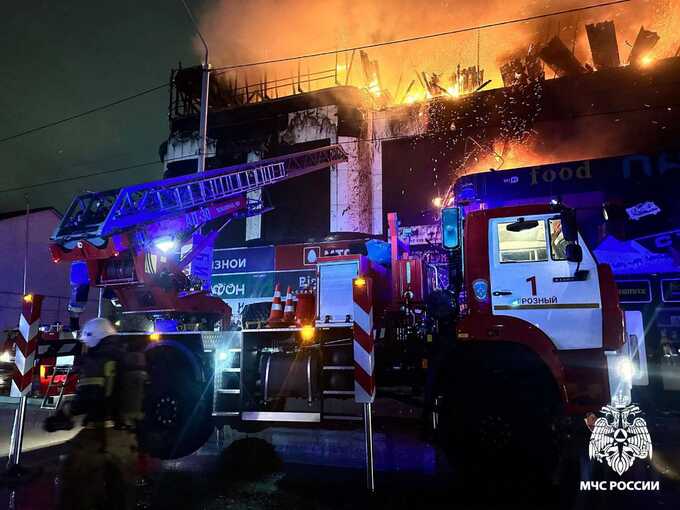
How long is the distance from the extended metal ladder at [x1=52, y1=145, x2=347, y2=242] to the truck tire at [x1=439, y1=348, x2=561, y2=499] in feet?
19.7

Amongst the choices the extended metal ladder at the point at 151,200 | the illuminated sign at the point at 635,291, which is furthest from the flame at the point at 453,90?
the illuminated sign at the point at 635,291

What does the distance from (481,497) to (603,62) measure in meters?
20.4

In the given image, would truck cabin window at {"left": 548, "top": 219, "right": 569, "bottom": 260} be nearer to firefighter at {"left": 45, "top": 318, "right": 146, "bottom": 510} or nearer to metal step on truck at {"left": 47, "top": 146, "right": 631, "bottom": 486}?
metal step on truck at {"left": 47, "top": 146, "right": 631, "bottom": 486}

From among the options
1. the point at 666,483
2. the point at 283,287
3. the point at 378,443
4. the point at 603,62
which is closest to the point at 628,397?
the point at 666,483

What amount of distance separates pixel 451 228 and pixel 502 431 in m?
2.41

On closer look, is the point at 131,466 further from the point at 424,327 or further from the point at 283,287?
the point at 283,287

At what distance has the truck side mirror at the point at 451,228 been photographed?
564 centimetres

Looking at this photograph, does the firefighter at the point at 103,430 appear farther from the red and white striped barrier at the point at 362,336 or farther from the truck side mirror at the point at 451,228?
the truck side mirror at the point at 451,228

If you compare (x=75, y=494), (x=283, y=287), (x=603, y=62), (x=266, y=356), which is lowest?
(x=75, y=494)

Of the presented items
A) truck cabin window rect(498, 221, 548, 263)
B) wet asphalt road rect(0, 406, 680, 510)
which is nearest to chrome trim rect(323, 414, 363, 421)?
wet asphalt road rect(0, 406, 680, 510)

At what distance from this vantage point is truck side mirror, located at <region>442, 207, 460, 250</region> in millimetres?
5641

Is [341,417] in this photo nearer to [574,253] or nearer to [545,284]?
[545,284]

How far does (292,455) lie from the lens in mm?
6430

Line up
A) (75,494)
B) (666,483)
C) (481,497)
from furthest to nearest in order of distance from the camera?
(666,483) < (481,497) < (75,494)
